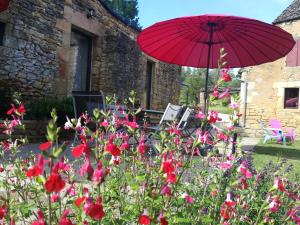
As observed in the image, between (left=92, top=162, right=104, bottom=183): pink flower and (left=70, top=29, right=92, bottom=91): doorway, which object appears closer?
(left=92, top=162, right=104, bottom=183): pink flower

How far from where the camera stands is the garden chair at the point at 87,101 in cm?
531

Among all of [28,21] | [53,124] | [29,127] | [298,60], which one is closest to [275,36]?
[53,124]

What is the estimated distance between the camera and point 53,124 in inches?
29.0

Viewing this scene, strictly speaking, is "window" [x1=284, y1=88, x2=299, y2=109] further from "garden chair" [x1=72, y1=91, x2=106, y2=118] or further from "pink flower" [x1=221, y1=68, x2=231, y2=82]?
"pink flower" [x1=221, y1=68, x2=231, y2=82]

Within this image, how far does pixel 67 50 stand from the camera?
7.44m

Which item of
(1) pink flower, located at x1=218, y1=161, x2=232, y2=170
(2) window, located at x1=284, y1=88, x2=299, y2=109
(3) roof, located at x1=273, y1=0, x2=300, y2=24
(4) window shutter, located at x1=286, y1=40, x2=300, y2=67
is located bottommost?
(1) pink flower, located at x1=218, y1=161, x2=232, y2=170

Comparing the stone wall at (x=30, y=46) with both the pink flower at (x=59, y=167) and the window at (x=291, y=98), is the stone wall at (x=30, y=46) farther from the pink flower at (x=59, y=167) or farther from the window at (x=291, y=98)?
the window at (x=291, y=98)

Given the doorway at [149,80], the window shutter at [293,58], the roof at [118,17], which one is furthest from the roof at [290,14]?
the roof at [118,17]

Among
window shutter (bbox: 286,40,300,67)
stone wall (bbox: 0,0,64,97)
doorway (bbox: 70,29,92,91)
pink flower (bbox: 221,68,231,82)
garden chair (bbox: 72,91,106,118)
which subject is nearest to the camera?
pink flower (bbox: 221,68,231,82)

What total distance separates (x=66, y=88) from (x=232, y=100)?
619 centimetres

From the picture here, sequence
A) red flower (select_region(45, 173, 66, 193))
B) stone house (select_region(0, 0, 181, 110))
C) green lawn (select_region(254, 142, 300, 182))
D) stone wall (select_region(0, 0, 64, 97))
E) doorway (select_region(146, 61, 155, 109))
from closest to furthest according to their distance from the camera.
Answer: red flower (select_region(45, 173, 66, 193)), green lawn (select_region(254, 142, 300, 182)), stone wall (select_region(0, 0, 64, 97)), stone house (select_region(0, 0, 181, 110)), doorway (select_region(146, 61, 155, 109))

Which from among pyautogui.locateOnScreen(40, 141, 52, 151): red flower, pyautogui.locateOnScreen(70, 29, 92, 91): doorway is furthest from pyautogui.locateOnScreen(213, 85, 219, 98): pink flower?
pyautogui.locateOnScreen(70, 29, 92, 91): doorway

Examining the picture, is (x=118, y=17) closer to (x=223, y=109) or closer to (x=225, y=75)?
(x=225, y=75)

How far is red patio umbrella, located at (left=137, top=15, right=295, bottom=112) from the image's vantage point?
3.21 metres
